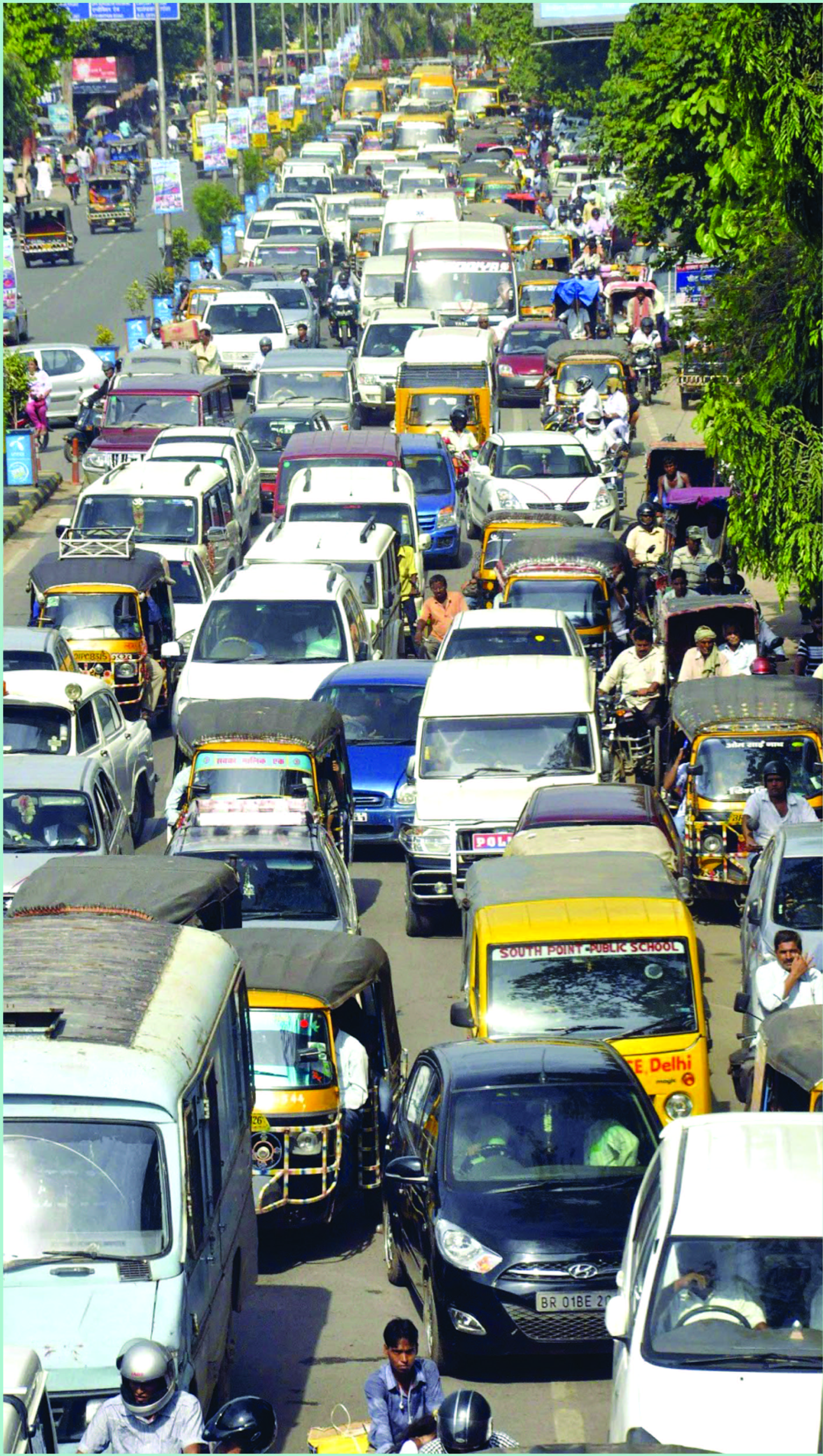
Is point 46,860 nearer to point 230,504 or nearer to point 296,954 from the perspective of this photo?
point 296,954

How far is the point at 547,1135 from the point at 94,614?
13.6 meters

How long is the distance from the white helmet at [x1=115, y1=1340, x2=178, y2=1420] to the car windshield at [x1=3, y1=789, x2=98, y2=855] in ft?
29.4

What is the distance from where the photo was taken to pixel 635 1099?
11.0 meters

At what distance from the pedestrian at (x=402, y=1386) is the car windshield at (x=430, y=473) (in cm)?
2318

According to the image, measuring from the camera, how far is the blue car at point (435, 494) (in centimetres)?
3150

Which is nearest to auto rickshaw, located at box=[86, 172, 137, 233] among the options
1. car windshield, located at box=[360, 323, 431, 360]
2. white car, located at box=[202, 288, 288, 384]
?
white car, located at box=[202, 288, 288, 384]

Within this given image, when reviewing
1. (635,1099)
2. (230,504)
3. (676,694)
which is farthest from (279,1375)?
(230,504)

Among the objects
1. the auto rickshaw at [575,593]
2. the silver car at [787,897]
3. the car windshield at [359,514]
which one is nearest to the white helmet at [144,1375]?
the silver car at [787,897]

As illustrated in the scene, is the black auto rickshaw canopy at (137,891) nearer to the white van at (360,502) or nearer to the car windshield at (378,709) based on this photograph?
the car windshield at (378,709)

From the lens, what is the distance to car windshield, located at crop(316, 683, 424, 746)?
20469 mm

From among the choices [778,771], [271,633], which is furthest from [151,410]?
[778,771]

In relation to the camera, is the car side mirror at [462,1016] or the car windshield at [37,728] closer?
the car side mirror at [462,1016]

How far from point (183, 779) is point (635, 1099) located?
25.3 ft

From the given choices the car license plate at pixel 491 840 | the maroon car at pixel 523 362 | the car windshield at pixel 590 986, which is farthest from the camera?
the maroon car at pixel 523 362
